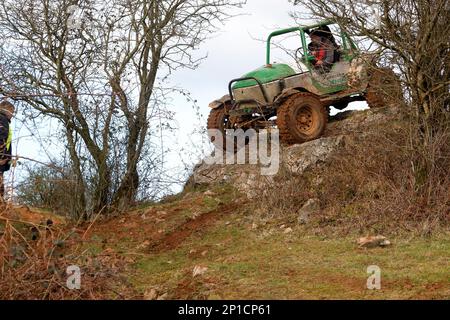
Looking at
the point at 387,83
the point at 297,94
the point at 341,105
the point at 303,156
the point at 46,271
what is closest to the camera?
the point at 46,271

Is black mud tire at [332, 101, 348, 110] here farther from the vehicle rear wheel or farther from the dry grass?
the dry grass

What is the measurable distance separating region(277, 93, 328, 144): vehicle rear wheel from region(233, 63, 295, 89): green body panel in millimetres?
576

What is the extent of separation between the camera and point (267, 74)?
540 inches

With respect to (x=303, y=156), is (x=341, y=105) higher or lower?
higher

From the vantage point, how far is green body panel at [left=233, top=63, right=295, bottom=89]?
13648 mm

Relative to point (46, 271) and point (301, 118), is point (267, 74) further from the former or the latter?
point (46, 271)

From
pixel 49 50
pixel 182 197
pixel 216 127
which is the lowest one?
pixel 182 197

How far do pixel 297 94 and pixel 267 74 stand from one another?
71 cm

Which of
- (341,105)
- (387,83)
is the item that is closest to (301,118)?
(341,105)
